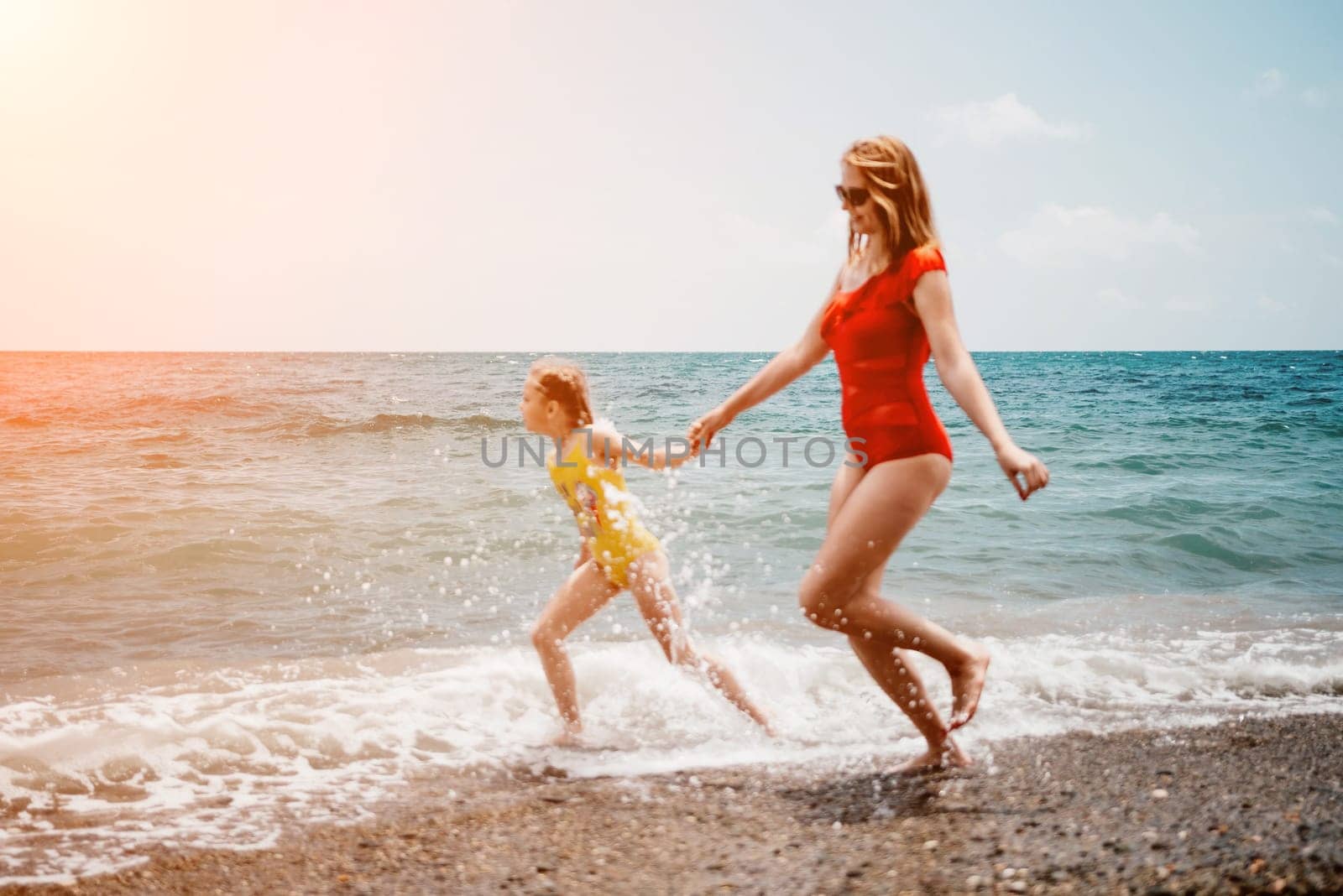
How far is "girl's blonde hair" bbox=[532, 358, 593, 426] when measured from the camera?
14.1 ft

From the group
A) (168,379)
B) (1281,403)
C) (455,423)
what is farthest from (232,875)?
(168,379)

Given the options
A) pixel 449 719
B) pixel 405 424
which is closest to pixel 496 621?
pixel 449 719

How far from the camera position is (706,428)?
12.7 ft

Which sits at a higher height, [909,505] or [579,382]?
[579,382]

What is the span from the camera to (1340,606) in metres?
7.60

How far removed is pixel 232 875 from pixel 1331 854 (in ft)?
10.5

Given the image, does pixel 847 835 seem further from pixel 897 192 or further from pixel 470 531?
pixel 470 531

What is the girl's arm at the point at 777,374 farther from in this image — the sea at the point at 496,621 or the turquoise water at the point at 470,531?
the turquoise water at the point at 470,531

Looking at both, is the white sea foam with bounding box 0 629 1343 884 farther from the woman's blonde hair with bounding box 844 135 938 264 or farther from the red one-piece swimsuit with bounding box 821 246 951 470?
the woman's blonde hair with bounding box 844 135 938 264

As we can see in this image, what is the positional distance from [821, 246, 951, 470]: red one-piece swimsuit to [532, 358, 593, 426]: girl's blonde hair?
1.48 metres

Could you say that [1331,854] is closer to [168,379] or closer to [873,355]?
[873,355]

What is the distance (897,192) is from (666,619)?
205 centimetres

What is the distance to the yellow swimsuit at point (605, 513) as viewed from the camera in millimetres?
4203

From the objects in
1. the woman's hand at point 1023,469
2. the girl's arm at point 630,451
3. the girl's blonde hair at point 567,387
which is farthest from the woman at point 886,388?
the girl's blonde hair at point 567,387
